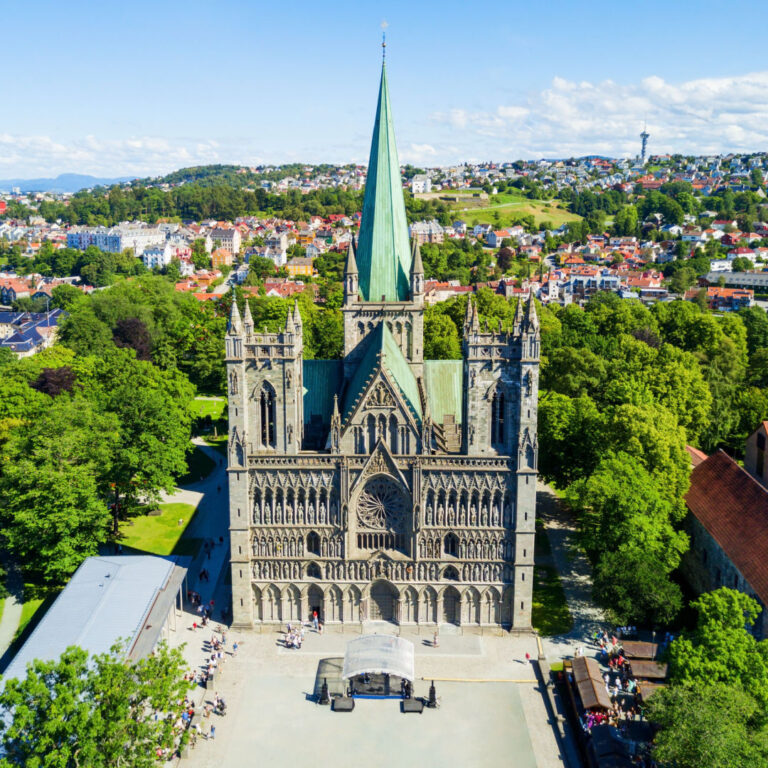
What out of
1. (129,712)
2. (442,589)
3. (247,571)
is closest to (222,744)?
(129,712)

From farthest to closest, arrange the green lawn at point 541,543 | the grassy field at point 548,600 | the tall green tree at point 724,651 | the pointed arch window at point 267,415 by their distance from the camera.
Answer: the green lawn at point 541,543 < the grassy field at point 548,600 < the pointed arch window at point 267,415 < the tall green tree at point 724,651

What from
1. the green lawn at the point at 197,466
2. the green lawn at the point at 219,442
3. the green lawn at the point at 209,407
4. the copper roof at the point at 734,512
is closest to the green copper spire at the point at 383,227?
the copper roof at the point at 734,512

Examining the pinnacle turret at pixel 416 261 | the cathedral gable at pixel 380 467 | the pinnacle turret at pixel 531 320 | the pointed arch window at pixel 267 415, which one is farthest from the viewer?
the pinnacle turret at pixel 416 261

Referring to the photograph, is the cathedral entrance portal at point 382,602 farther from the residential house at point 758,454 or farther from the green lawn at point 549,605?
the residential house at point 758,454

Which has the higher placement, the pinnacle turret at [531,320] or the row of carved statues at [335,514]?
the pinnacle turret at [531,320]

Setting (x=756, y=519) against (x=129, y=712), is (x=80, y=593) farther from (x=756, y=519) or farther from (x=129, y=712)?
(x=756, y=519)

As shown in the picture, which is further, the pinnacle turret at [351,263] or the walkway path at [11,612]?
the pinnacle turret at [351,263]

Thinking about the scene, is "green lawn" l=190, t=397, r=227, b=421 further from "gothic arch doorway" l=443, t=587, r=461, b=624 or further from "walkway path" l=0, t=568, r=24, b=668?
"gothic arch doorway" l=443, t=587, r=461, b=624

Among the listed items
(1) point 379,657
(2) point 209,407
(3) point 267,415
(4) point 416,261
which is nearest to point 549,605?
(1) point 379,657
